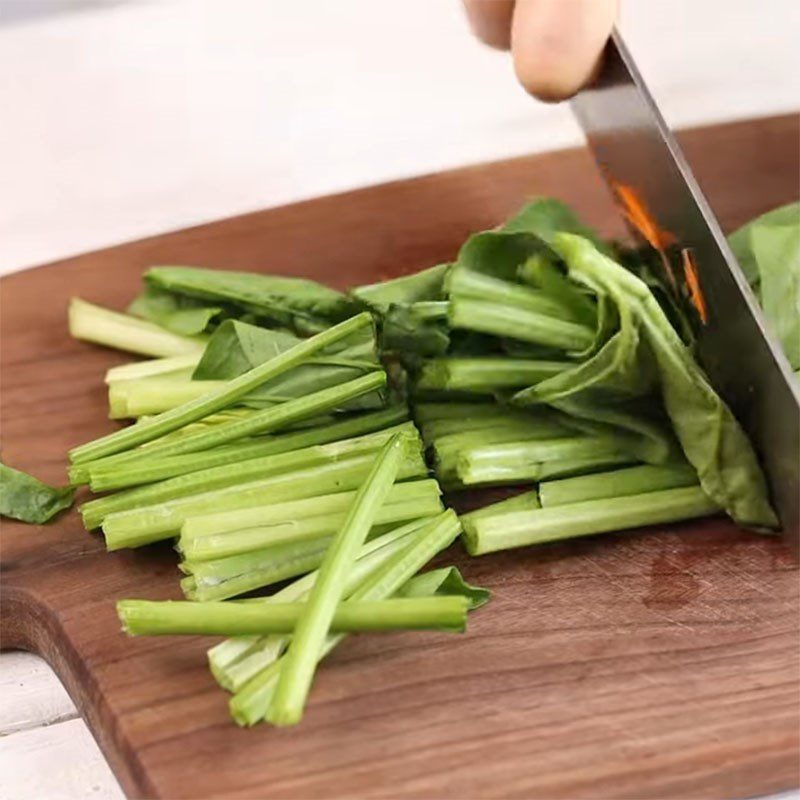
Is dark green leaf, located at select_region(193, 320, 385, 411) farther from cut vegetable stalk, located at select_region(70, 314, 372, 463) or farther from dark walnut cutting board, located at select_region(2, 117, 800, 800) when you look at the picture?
dark walnut cutting board, located at select_region(2, 117, 800, 800)

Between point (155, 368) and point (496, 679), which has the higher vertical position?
point (155, 368)

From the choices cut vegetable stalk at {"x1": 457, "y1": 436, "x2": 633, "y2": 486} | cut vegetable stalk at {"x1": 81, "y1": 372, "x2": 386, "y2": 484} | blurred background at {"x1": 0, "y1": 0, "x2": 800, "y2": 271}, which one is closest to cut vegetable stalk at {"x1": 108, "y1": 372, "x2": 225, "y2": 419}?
cut vegetable stalk at {"x1": 81, "y1": 372, "x2": 386, "y2": 484}

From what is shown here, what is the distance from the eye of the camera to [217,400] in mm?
1506

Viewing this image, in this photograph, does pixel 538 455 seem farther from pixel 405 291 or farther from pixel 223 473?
pixel 223 473

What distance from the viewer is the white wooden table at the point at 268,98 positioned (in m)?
2.26

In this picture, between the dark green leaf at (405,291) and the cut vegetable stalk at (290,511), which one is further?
the dark green leaf at (405,291)

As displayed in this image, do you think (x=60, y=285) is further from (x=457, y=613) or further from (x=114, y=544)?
(x=457, y=613)

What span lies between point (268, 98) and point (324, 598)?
4.42ft

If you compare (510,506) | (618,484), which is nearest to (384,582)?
(510,506)

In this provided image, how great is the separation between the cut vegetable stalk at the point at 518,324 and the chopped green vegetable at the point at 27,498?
19.1 inches

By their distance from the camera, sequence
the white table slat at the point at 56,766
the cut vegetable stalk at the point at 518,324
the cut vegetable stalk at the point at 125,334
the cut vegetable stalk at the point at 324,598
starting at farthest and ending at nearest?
the cut vegetable stalk at the point at 125,334 → the cut vegetable stalk at the point at 518,324 → the white table slat at the point at 56,766 → the cut vegetable stalk at the point at 324,598

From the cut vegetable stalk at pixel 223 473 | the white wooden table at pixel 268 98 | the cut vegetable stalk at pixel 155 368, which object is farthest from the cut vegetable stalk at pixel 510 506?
the white wooden table at pixel 268 98

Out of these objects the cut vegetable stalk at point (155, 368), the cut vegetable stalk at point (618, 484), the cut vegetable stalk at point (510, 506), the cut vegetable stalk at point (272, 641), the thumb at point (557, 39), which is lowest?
the cut vegetable stalk at point (618, 484)

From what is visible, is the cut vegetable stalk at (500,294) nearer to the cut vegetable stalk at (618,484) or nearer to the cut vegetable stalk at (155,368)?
the cut vegetable stalk at (618,484)
